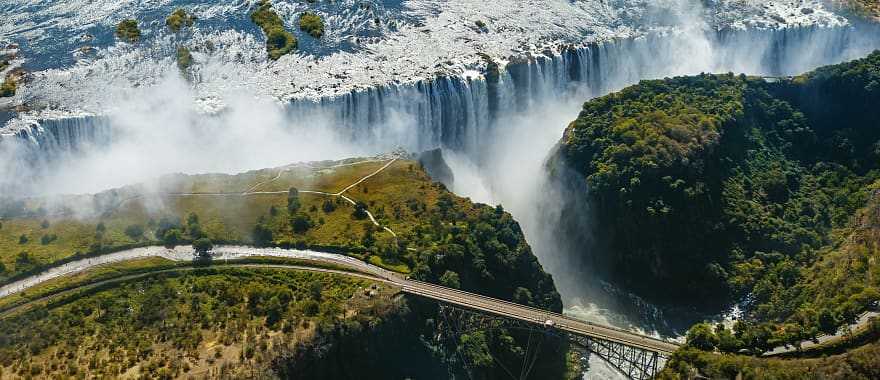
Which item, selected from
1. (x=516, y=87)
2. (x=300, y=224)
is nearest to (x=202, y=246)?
(x=300, y=224)

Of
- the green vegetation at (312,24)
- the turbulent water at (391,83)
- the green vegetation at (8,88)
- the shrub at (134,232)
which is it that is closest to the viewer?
the shrub at (134,232)

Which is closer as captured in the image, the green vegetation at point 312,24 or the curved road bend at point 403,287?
the curved road bend at point 403,287

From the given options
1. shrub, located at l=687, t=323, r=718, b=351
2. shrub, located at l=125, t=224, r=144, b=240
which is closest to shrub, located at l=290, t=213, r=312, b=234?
shrub, located at l=125, t=224, r=144, b=240

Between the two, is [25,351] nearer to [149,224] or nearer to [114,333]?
[114,333]

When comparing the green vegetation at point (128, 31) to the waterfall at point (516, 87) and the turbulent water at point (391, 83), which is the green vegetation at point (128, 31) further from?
the waterfall at point (516, 87)

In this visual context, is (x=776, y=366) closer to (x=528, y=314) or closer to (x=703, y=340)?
→ (x=703, y=340)

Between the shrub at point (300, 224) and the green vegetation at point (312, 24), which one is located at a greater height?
the green vegetation at point (312, 24)

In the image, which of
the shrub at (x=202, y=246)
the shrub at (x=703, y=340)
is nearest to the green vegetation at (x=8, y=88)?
the shrub at (x=202, y=246)
